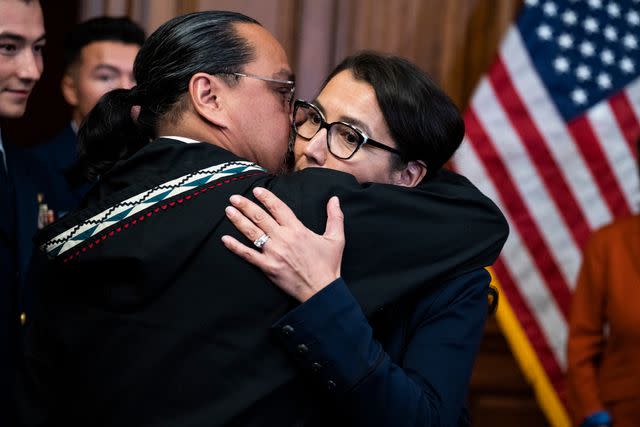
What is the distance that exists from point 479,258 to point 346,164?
36cm

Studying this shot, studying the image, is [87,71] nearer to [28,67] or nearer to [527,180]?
[28,67]

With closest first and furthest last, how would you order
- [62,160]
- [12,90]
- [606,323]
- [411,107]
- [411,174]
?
[411,107] < [411,174] < [12,90] < [62,160] < [606,323]

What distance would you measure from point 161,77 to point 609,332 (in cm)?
209

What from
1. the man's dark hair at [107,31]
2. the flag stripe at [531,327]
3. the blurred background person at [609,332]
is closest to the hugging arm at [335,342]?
the blurred background person at [609,332]

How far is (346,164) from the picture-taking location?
1.64m

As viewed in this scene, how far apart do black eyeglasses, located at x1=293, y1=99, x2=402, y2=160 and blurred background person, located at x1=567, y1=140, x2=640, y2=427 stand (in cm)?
161

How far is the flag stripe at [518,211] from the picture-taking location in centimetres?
338

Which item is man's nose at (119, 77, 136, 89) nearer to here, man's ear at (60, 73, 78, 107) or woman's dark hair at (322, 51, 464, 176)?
man's ear at (60, 73, 78, 107)

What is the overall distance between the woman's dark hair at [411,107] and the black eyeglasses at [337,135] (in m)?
0.05

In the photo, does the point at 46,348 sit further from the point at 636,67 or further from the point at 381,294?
the point at 636,67

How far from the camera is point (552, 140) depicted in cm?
342

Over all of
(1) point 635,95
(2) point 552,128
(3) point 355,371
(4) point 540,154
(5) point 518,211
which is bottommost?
(5) point 518,211

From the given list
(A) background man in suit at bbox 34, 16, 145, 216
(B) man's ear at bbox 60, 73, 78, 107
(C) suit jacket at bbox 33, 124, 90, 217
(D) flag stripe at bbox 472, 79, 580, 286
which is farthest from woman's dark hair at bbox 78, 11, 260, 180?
(D) flag stripe at bbox 472, 79, 580, 286

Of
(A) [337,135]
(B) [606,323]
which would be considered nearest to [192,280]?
(A) [337,135]
